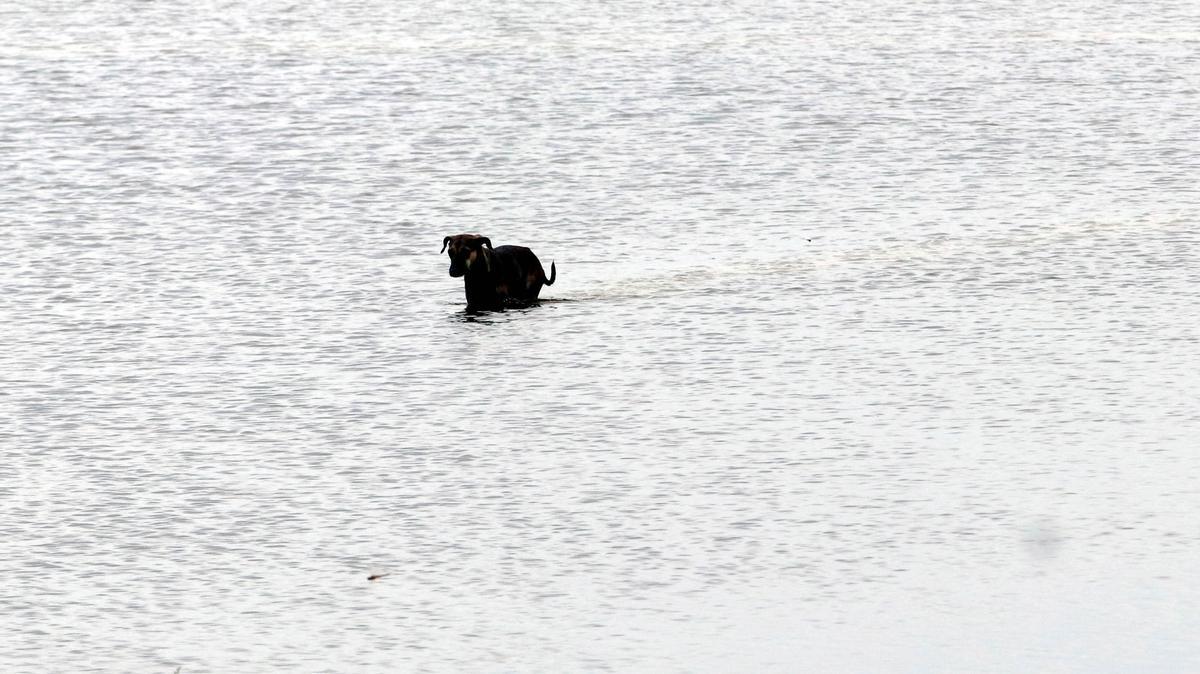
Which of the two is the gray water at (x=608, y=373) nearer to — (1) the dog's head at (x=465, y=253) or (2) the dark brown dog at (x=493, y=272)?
(2) the dark brown dog at (x=493, y=272)

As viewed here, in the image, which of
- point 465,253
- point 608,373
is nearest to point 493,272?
point 465,253

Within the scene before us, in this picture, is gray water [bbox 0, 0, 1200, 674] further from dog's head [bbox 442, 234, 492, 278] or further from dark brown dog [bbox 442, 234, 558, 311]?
dog's head [bbox 442, 234, 492, 278]

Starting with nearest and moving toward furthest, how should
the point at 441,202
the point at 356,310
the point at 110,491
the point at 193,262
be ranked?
the point at 110,491 < the point at 356,310 < the point at 193,262 < the point at 441,202

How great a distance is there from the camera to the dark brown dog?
845 inches

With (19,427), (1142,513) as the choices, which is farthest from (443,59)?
(1142,513)

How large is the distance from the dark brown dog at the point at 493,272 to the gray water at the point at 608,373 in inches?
14.9

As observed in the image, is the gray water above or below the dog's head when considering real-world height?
below

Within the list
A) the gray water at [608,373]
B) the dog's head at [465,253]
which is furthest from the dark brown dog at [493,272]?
the gray water at [608,373]

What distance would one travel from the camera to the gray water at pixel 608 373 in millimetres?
12375

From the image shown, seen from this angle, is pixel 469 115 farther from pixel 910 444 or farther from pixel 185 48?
pixel 910 444

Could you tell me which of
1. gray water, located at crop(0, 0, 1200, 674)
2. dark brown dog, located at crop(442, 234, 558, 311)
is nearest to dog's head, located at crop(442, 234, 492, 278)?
dark brown dog, located at crop(442, 234, 558, 311)

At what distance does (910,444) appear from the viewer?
15.9m

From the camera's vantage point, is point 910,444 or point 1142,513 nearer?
point 1142,513

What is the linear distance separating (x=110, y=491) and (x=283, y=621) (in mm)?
3046
